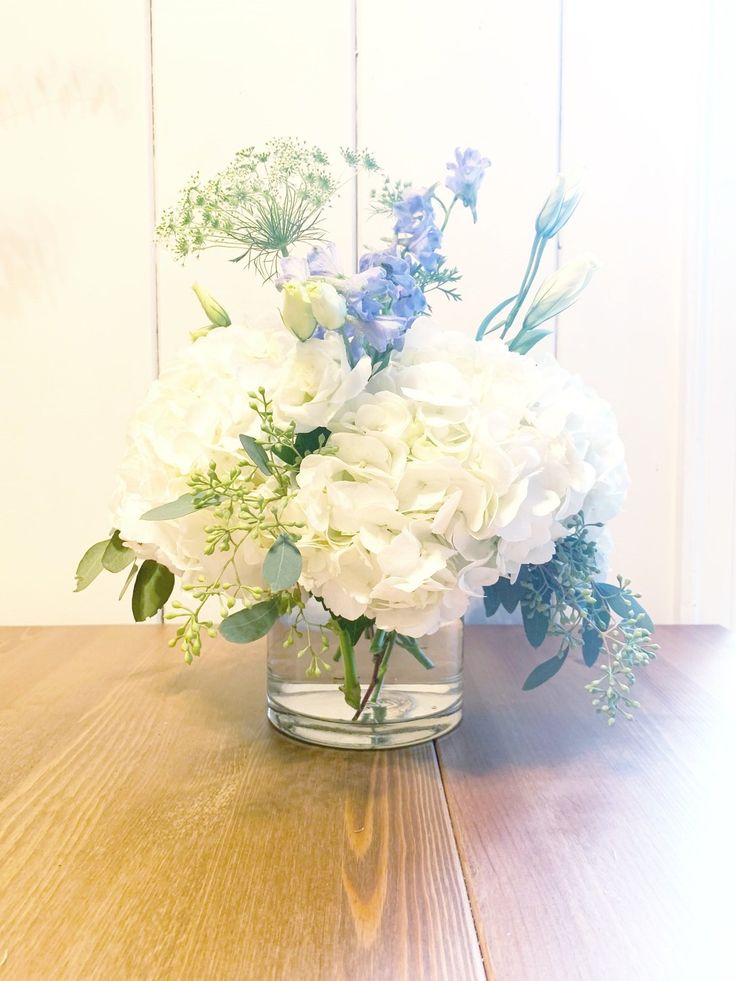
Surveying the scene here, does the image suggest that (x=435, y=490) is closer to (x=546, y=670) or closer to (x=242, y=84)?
(x=546, y=670)

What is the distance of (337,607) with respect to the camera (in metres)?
0.55

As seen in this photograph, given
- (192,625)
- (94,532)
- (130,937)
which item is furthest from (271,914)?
(94,532)

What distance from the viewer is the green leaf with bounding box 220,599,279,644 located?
1.83ft

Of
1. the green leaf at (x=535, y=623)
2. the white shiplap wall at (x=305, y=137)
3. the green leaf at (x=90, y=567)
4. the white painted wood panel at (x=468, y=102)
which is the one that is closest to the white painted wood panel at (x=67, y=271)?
the white shiplap wall at (x=305, y=137)

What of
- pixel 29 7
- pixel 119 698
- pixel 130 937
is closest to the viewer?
pixel 130 937

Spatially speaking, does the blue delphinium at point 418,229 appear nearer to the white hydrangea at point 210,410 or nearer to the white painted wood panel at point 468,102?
the white hydrangea at point 210,410

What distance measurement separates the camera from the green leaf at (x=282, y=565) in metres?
0.52

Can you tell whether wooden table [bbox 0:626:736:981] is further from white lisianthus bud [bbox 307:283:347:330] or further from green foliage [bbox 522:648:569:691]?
white lisianthus bud [bbox 307:283:347:330]

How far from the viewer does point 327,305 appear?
1.71ft

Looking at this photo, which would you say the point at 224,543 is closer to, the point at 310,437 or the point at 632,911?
the point at 310,437

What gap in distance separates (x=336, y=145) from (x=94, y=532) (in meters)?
0.58

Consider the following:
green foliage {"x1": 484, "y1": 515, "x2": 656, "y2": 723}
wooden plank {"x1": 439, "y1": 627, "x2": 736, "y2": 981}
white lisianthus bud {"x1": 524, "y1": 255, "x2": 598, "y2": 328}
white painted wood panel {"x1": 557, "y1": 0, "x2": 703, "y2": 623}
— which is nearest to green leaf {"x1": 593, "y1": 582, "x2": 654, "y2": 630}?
green foliage {"x1": 484, "y1": 515, "x2": 656, "y2": 723}

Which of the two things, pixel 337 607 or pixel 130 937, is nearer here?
pixel 130 937

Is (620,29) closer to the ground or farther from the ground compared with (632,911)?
farther from the ground
